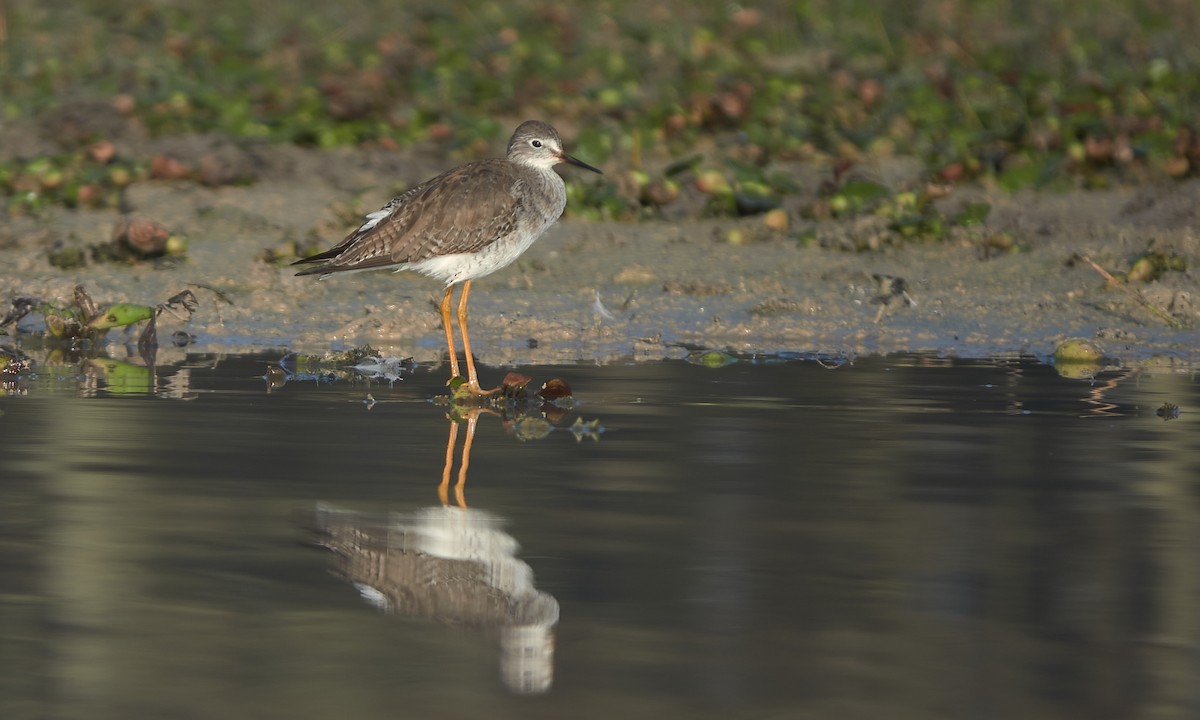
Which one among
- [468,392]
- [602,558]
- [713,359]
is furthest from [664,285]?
[602,558]

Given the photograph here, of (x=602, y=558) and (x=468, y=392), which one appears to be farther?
(x=468, y=392)

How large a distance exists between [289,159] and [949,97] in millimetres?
5354

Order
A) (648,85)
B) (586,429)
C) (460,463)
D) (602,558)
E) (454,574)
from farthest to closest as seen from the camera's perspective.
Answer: (648,85) → (586,429) → (460,463) → (602,558) → (454,574)

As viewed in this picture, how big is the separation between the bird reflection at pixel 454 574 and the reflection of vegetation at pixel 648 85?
838cm

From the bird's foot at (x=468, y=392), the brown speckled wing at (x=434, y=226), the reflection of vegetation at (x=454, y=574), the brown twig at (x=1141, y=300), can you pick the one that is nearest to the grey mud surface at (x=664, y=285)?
the brown twig at (x=1141, y=300)

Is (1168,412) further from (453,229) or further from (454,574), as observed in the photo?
(454,574)

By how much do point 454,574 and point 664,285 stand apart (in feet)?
23.3

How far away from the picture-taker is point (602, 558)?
535 centimetres

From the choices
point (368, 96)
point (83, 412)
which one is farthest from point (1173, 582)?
point (368, 96)

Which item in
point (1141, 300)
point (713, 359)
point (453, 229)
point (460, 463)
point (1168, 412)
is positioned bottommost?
point (460, 463)

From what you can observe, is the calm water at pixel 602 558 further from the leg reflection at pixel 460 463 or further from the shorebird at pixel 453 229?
the shorebird at pixel 453 229

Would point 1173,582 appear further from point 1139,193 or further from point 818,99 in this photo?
point 818,99

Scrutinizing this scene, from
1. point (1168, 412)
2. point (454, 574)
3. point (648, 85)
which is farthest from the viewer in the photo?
point (648, 85)

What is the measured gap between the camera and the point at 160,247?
12453 millimetres
